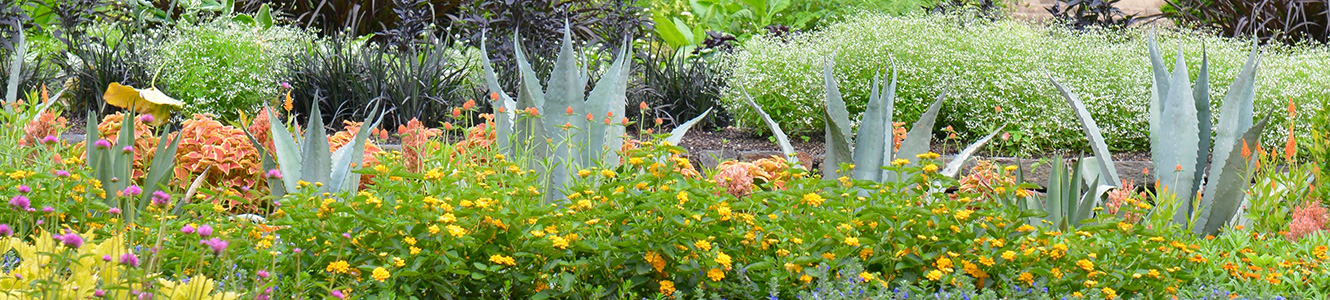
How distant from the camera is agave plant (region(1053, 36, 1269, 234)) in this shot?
378 cm

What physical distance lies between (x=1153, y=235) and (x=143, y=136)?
10.0 ft

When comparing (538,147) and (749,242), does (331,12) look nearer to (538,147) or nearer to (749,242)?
(538,147)

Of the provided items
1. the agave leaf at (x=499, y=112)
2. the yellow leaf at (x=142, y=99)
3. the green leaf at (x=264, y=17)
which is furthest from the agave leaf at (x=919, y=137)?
the green leaf at (x=264, y=17)

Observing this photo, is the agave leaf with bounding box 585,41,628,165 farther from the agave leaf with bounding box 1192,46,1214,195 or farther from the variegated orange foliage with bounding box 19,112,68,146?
the agave leaf with bounding box 1192,46,1214,195

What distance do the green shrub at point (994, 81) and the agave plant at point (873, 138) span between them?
5.34 ft

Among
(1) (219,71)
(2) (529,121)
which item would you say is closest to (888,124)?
(2) (529,121)

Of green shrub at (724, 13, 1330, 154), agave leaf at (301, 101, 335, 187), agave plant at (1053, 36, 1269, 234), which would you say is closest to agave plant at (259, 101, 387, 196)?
agave leaf at (301, 101, 335, 187)

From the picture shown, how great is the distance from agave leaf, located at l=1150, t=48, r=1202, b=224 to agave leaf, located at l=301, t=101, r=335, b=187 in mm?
2870

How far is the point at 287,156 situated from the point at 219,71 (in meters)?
2.19

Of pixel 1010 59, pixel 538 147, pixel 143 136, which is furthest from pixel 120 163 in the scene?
pixel 1010 59

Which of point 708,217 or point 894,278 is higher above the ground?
point 708,217

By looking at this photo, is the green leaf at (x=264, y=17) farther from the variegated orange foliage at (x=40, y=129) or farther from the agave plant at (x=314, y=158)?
the agave plant at (x=314, y=158)

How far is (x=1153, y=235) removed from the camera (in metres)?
2.43

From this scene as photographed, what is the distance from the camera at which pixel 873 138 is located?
3551mm
